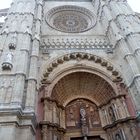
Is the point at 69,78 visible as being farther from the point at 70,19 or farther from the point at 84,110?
the point at 70,19

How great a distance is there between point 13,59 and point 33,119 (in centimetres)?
297

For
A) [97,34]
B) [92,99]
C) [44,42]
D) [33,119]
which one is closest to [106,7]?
[97,34]

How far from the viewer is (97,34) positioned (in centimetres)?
1377

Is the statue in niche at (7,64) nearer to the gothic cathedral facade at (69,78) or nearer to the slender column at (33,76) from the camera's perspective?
the gothic cathedral facade at (69,78)

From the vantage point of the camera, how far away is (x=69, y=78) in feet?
36.3

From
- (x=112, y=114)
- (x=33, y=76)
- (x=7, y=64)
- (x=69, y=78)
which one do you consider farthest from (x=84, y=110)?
(x=7, y=64)

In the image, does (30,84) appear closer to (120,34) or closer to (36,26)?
(36,26)

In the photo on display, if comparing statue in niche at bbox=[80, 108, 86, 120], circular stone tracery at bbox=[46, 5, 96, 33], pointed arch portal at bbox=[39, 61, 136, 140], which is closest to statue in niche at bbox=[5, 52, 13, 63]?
pointed arch portal at bbox=[39, 61, 136, 140]

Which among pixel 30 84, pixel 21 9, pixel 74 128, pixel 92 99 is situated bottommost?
pixel 74 128

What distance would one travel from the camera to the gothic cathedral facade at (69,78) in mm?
7957

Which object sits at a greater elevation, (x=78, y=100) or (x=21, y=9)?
(x=21, y=9)

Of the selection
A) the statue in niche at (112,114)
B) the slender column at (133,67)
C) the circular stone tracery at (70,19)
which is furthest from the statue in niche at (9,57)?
the circular stone tracery at (70,19)

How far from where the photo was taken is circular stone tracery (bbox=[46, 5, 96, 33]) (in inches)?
575

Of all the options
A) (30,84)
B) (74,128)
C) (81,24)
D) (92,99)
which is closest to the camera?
(30,84)
